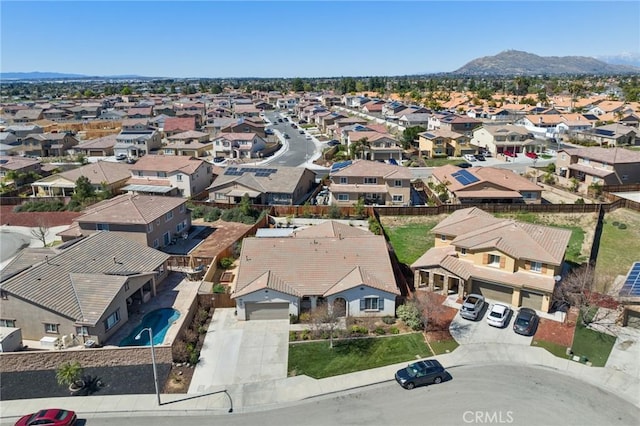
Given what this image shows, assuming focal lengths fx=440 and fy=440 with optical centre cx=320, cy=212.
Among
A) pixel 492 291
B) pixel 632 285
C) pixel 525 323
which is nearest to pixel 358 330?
pixel 525 323

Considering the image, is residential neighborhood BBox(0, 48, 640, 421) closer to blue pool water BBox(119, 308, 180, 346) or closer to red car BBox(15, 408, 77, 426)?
blue pool water BBox(119, 308, 180, 346)

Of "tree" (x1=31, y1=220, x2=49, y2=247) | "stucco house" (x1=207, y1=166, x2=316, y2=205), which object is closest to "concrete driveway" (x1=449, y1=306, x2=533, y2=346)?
"stucco house" (x1=207, y1=166, x2=316, y2=205)

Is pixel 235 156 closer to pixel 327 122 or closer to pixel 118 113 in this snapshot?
pixel 327 122

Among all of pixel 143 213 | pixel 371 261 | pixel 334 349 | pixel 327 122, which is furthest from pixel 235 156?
pixel 334 349

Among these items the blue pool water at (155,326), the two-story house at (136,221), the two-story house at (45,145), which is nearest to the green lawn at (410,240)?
the blue pool water at (155,326)

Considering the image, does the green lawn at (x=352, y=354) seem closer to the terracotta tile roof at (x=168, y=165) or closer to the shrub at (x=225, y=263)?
the shrub at (x=225, y=263)

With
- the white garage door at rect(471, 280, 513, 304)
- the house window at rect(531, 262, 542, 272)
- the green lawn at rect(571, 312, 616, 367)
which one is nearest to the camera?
the green lawn at rect(571, 312, 616, 367)
